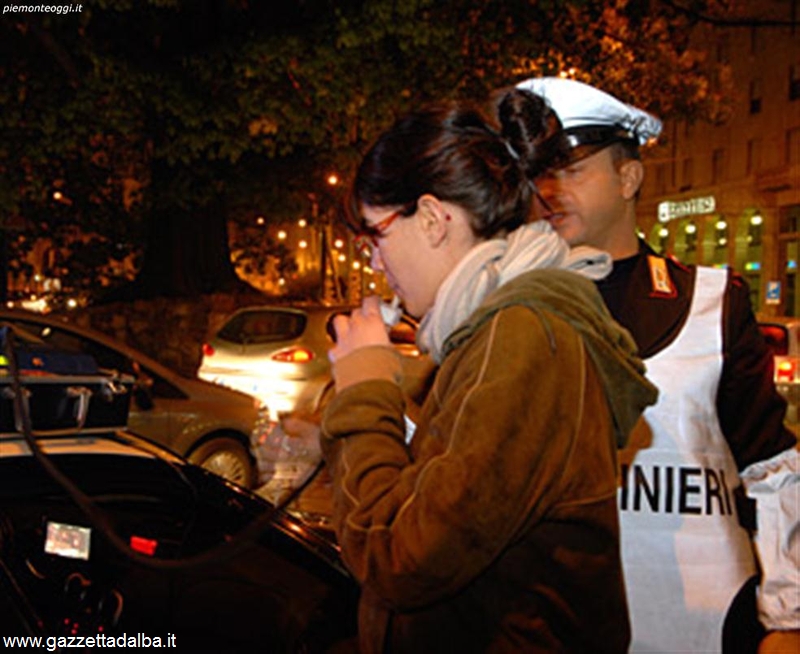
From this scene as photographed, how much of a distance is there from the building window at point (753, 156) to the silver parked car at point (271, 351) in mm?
33513

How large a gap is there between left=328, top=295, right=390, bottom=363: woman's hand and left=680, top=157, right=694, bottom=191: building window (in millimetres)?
46364

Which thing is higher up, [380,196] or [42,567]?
[380,196]

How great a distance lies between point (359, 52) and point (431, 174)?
1113 cm

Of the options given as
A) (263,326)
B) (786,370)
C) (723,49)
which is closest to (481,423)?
(263,326)

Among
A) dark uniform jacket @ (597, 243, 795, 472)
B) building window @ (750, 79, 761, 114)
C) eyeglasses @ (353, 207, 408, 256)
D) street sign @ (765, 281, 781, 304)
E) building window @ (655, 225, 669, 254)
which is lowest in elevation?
building window @ (655, 225, 669, 254)

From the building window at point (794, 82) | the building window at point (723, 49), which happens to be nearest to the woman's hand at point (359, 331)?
the building window at point (794, 82)

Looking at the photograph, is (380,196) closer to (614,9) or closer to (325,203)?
(614,9)

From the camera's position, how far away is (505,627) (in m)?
1.23

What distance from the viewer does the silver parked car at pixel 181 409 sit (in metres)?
6.86

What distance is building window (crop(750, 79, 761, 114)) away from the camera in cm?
3925

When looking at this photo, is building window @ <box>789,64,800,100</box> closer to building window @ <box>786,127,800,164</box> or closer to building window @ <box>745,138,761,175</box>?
building window @ <box>786,127,800,164</box>

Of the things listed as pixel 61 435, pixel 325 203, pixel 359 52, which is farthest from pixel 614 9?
pixel 61 435

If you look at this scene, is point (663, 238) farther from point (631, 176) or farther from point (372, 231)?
point (372, 231)

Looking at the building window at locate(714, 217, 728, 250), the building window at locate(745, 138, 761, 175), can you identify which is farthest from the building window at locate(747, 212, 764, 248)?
the building window at locate(745, 138, 761, 175)
